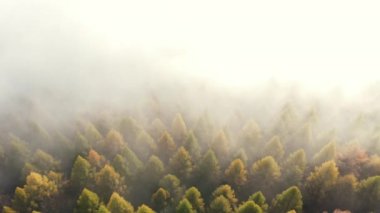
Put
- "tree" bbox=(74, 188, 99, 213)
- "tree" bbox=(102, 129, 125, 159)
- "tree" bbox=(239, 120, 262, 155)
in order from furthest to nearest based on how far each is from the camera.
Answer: "tree" bbox=(102, 129, 125, 159), "tree" bbox=(239, 120, 262, 155), "tree" bbox=(74, 188, 99, 213)

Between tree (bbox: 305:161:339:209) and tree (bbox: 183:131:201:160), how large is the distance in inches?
1145

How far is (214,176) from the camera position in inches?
4542

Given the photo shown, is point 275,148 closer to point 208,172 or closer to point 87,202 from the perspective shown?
point 208,172

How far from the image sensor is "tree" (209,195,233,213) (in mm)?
97938

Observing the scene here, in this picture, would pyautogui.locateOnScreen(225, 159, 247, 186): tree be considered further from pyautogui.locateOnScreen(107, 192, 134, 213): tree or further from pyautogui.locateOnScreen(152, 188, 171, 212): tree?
pyautogui.locateOnScreen(107, 192, 134, 213): tree

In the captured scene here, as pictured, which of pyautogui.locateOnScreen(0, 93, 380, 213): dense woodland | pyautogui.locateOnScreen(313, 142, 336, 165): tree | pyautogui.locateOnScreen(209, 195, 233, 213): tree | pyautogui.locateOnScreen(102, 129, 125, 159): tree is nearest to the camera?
pyautogui.locateOnScreen(209, 195, 233, 213): tree

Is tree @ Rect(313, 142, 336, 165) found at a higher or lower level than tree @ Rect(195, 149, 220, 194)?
higher

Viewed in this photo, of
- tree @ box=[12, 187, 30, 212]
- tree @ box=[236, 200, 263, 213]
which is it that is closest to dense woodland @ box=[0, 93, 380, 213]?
tree @ box=[12, 187, 30, 212]

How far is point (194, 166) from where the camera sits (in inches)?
4626

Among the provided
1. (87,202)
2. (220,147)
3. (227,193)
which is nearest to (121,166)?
(87,202)

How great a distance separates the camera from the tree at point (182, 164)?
116m

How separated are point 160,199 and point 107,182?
14.4 m

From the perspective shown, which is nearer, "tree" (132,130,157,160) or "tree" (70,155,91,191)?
"tree" (70,155,91,191)

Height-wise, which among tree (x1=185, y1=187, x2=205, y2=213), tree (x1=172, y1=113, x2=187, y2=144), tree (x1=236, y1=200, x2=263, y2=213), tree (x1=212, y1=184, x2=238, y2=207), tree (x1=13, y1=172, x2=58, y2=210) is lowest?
tree (x1=236, y1=200, x2=263, y2=213)
